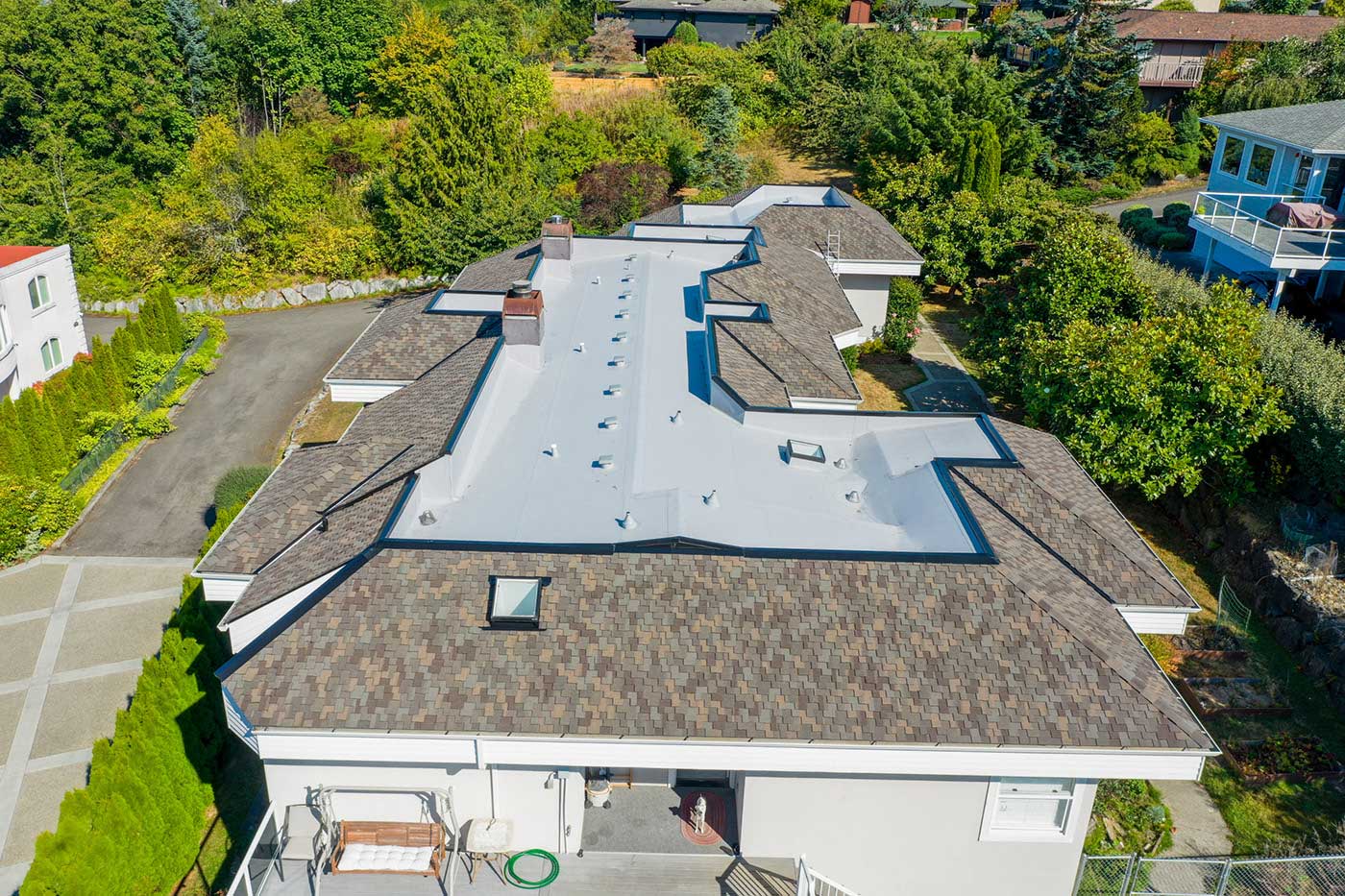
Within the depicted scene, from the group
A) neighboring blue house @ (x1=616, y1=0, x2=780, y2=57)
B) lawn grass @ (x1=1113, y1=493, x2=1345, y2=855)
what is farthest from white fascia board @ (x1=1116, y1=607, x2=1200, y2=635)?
neighboring blue house @ (x1=616, y1=0, x2=780, y2=57)

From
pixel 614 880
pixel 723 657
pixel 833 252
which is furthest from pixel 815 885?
pixel 833 252

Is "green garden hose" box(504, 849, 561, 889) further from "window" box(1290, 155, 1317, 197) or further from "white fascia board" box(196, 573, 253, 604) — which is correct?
"window" box(1290, 155, 1317, 197)

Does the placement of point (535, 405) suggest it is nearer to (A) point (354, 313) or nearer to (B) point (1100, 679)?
(B) point (1100, 679)

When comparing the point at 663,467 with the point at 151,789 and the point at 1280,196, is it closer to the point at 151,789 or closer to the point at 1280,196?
the point at 151,789

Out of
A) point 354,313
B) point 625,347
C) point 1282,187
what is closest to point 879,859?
point 625,347

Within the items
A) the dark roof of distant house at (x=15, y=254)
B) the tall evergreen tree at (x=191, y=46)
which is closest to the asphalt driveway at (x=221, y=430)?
the dark roof of distant house at (x=15, y=254)

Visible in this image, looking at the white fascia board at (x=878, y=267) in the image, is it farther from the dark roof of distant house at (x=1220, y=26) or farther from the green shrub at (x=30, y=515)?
the dark roof of distant house at (x=1220, y=26)
